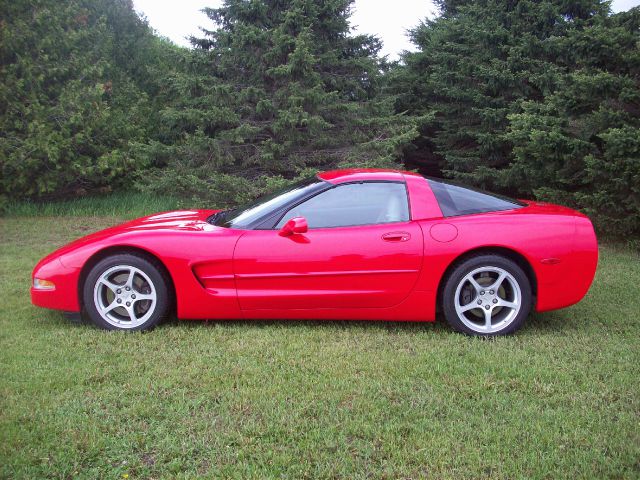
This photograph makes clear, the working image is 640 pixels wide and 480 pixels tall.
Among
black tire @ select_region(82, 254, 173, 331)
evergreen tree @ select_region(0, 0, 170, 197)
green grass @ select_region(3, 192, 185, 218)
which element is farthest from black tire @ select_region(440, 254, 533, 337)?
evergreen tree @ select_region(0, 0, 170, 197)

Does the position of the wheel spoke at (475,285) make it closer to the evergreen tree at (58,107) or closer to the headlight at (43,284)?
the headlight at (43,284)

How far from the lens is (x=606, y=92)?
8.00 metres

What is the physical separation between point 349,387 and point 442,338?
118 cm

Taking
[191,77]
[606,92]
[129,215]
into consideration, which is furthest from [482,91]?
[129,215]

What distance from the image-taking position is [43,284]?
14.7ft

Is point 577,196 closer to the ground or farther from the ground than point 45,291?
farther from the ground

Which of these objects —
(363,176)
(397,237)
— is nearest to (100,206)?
(363,176)

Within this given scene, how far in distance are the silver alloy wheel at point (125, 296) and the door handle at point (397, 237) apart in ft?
5.84

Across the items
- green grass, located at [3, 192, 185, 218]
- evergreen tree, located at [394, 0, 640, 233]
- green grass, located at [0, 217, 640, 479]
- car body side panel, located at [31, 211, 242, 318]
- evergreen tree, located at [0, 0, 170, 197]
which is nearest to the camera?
green grass, located at [0, 217, 640, 479]

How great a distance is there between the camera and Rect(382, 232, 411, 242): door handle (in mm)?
4340

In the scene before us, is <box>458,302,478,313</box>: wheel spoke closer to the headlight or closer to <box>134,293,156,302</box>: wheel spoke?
<box>134,293,156,302</box>: wheel spoke

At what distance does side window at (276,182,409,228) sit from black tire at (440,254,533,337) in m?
0.61

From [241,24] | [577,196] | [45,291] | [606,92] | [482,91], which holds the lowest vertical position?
[45,291]

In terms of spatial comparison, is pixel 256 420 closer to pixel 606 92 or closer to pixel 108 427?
pixel 108 427
